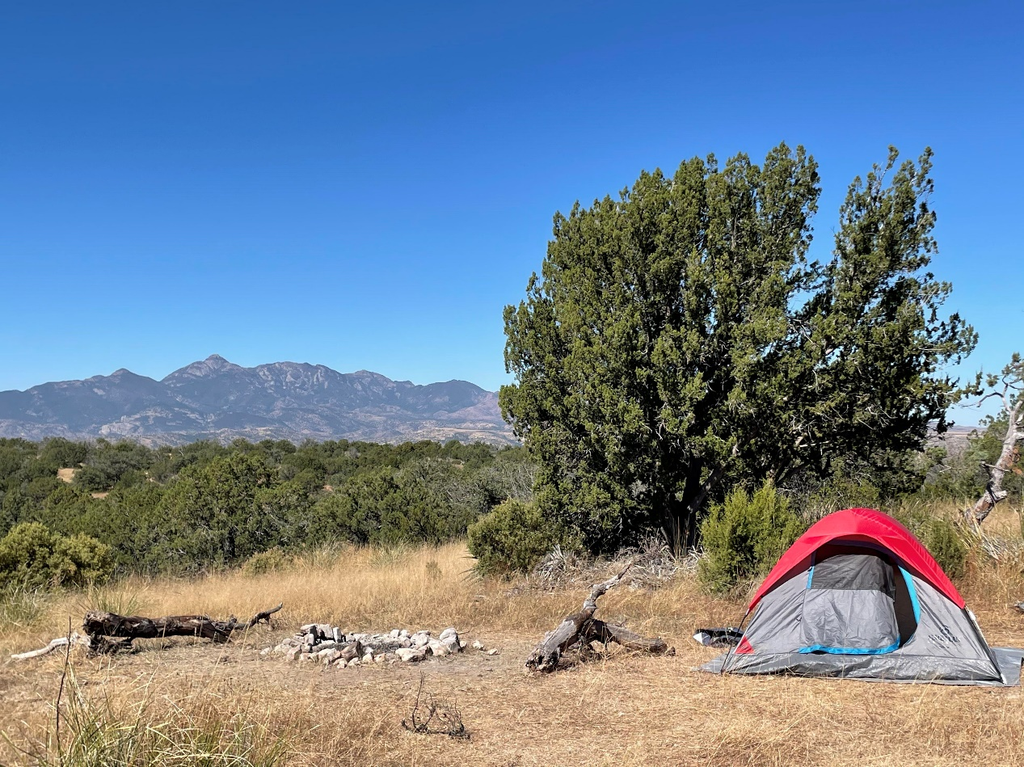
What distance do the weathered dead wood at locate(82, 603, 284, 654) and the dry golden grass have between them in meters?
0.20

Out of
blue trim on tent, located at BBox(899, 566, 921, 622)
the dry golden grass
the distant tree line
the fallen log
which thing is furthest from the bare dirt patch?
the distant tree line

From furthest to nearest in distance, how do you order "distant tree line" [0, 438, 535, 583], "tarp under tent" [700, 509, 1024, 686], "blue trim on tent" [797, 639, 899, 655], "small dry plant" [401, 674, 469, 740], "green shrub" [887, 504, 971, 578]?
"distant tree line" [0, 438, 535, 583] → "green shrub" [887, 504, 971, 578] → "blue trim on tent" [797, 639, 899, 655] → "tarp under tent" [700, 509, 1024, 686] → "small dry plant" [401, 674, 469, 740]

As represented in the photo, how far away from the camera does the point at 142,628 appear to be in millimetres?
7766

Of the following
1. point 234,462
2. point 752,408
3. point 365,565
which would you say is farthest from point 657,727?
point 234,462

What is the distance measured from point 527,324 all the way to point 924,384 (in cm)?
650

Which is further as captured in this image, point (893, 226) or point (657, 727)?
point (893, 226)

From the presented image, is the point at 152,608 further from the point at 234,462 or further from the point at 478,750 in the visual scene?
the point at 234,462

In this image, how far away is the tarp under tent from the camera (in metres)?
6.58

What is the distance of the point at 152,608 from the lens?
1016 centimetres

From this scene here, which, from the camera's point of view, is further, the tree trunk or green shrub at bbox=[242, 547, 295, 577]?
green shrub at bbox=[242, 547, 295, 577]

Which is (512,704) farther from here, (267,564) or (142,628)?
(267,564)

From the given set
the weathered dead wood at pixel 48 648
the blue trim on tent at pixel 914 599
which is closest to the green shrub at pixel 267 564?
the weathered dead wood at pixel 48 648

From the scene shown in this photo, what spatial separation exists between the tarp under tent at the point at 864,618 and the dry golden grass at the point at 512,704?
28 cm

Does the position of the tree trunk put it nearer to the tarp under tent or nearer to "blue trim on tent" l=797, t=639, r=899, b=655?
the tarp under tent
